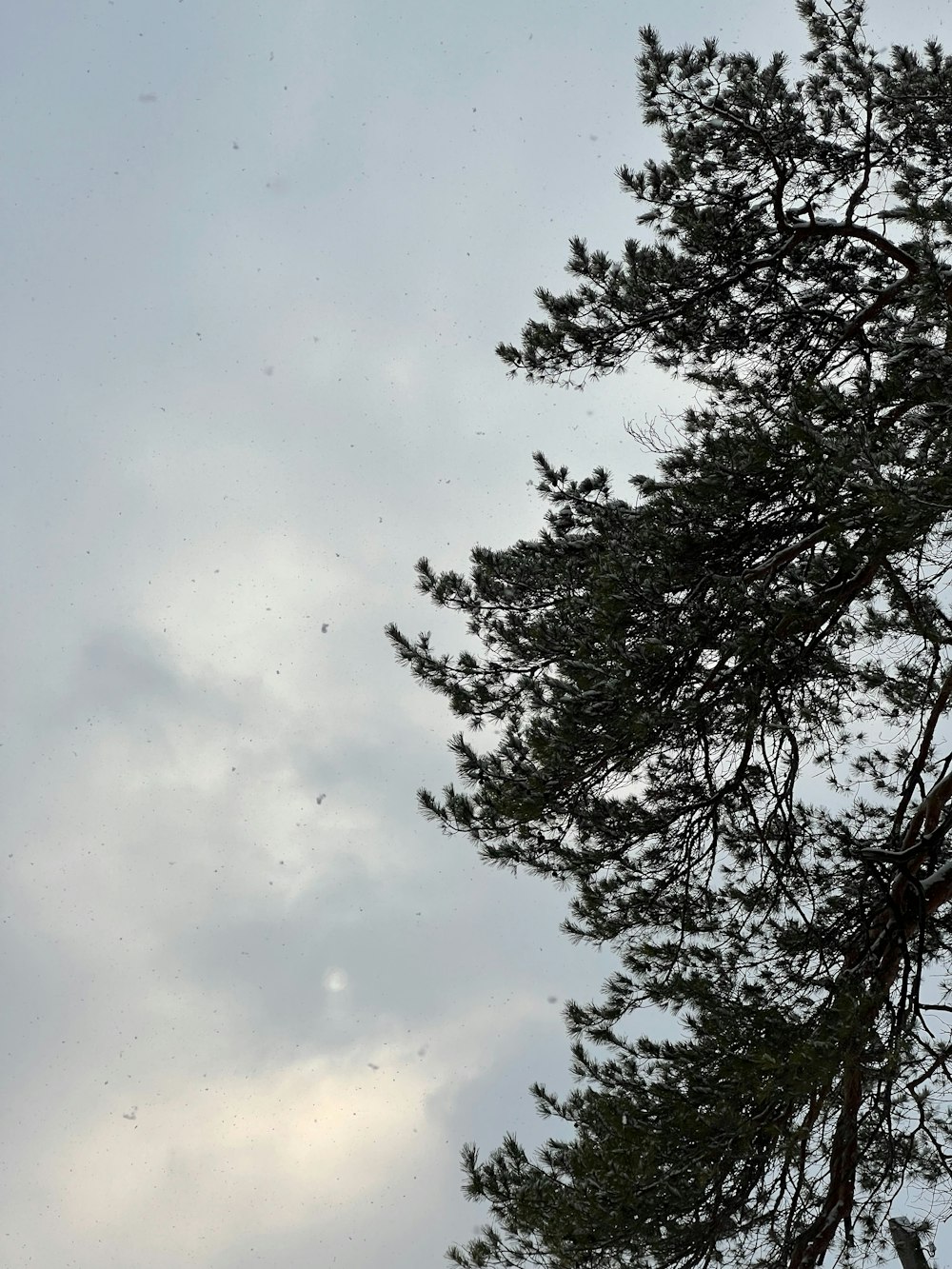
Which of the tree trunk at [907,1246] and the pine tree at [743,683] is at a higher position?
the pine tree at [743,683]

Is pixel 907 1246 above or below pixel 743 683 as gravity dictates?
below

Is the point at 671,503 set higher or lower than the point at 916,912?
higher

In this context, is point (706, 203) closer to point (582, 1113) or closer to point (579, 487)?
point (579, 487)

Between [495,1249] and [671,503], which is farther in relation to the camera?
[495,1249]

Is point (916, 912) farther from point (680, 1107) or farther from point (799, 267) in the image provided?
point (799, 267)

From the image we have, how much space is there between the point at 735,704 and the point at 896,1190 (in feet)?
7.99

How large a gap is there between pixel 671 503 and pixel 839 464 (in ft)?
3.03

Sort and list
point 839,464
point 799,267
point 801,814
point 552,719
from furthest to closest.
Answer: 1. point 799,267
2. point 801,814
3. point 552,719
4. point 839,464

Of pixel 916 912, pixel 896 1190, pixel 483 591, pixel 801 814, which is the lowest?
pixel 896 1190

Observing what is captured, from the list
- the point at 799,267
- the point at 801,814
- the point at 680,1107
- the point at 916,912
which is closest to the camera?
the point at 680,1107

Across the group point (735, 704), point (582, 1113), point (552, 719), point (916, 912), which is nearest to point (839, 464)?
point (735, 704)

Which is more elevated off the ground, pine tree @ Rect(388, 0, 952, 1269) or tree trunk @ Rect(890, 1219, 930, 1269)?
pine tree @ Rect(388, 0, 952, 1269)

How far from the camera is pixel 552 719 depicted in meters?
4.50

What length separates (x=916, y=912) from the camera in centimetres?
488
